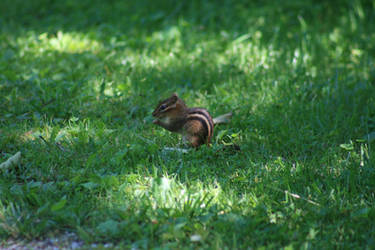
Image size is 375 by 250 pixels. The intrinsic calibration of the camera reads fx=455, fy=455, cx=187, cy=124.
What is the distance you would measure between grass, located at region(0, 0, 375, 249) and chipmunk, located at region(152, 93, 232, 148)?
16 cm

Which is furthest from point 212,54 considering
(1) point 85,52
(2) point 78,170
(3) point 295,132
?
(2) point 78,170

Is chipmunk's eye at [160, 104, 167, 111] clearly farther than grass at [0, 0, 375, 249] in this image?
Yes

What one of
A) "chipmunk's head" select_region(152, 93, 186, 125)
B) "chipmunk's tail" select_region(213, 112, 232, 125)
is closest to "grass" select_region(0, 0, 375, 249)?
"chipmunk's tail" select_region(213, 112, 232, 125)

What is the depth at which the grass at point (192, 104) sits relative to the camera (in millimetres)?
3135

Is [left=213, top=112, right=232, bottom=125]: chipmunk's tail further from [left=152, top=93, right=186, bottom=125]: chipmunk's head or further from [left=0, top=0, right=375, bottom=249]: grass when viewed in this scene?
[left=152, top=93, right=186, bottom=125]: chipmunk's head

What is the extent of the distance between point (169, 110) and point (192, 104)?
0.97 meters

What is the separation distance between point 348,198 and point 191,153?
4.63 feet

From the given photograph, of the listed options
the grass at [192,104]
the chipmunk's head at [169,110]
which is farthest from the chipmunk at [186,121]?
the grass at [192,104]

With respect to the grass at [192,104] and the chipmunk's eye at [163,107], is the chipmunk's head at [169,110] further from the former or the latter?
the grass at [192,104]

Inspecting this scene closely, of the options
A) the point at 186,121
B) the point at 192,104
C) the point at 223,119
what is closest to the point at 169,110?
the point at 186,121

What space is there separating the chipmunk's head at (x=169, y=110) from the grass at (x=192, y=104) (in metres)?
0.25

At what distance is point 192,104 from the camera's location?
17.4 ft

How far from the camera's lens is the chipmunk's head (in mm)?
4379

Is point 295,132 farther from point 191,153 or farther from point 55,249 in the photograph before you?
point 55,249
